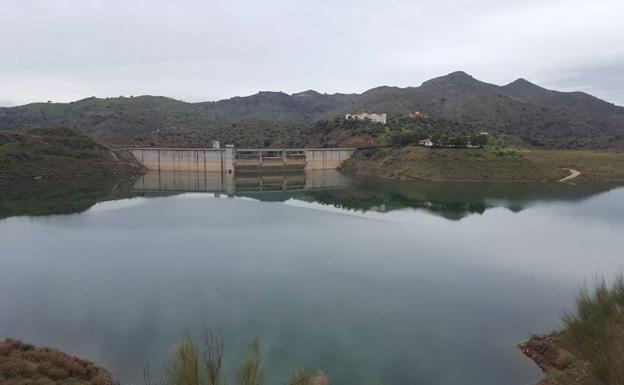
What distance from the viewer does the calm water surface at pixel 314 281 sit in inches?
564

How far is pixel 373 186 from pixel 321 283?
42.1 m

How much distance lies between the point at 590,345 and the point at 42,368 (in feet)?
42.2

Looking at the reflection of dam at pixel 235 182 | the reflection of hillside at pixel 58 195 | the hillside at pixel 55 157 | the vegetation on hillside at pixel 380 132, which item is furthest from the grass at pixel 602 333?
the hillside at pixel 55 157

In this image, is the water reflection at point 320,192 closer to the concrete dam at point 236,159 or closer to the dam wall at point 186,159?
the dam wall at point 186,159

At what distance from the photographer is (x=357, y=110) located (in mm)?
158250

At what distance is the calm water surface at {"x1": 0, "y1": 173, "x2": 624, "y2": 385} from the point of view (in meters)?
14.3

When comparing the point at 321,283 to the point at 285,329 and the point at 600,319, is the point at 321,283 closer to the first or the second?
the point at 285,329

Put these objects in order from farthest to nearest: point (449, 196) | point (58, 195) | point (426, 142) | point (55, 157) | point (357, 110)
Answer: point (357, 110), point (426, 142), point (55, 157), point (58, 195), point (449, 196)

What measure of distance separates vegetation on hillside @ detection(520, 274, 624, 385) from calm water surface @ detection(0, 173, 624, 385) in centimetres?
73

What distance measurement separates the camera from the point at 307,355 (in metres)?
14.0

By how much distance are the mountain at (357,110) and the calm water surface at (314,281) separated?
60.8m

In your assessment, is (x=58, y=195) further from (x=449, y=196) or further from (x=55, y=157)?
(x=449, y=196)

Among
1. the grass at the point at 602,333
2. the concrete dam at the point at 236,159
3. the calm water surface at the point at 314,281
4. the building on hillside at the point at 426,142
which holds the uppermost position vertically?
the building on hillside at the point at 426,142

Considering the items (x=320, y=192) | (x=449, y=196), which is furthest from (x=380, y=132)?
(x=449, y=196)
